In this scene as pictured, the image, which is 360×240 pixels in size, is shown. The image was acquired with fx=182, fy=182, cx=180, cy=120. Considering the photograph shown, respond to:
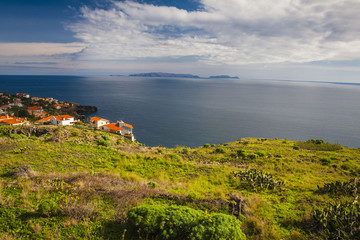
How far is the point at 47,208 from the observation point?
233 inches

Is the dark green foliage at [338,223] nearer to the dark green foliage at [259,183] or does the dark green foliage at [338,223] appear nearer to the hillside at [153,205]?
the hillside at [153,205]

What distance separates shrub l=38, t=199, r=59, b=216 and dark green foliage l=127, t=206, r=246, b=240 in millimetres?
2613

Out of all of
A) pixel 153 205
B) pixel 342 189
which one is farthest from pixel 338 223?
pixel 153 205

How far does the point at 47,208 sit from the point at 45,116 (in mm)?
102514

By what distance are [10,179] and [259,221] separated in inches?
450

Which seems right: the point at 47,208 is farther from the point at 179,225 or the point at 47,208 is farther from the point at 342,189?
the point at 342,189

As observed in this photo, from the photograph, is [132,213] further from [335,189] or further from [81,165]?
[335,189]

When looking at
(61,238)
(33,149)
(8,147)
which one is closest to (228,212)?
(61,238)

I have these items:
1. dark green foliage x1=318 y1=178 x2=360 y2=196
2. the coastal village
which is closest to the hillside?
dark green foliage x1=318 y1=178 x2=360 y2=196

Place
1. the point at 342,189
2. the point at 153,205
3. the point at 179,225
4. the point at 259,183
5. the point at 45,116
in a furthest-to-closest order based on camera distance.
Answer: the point at 45,116 < the point at 259,183 < the point at 342,189 < the point at 153,205 < the point at 179,225

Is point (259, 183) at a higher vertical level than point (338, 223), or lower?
lower

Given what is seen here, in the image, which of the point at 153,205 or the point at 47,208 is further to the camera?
the point at 153,205

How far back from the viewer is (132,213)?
5738 millimetres

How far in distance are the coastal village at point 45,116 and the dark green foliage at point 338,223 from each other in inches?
2007
